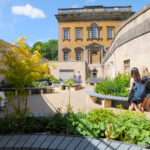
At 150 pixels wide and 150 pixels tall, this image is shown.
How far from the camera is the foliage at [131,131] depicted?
9.20 ft

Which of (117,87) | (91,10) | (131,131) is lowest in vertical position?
(131,131)

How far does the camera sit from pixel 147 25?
6.50 m

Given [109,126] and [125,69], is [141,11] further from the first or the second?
[109,126]

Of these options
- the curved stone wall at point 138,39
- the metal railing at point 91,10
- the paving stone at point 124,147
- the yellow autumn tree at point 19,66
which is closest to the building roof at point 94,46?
the metal railing at point 91,10

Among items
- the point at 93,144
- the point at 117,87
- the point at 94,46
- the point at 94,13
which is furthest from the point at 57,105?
the point at 94,13

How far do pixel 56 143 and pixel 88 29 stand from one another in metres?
32.6

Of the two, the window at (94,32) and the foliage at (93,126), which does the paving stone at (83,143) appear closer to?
the foliage at (93,126)

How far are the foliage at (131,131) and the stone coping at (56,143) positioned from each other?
0.17 m

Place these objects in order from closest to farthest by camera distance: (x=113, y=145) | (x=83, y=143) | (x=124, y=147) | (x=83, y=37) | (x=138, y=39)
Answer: (x=124, y=147)
(x=113, y=145)
(x=83, y=143)
(x=138, y=39)
(x=83, y=37)

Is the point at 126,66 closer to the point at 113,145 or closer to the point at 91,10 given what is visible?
the point at 113,145

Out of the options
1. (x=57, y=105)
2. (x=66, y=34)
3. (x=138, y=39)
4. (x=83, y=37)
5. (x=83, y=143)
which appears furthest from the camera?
(x=66, y=34)

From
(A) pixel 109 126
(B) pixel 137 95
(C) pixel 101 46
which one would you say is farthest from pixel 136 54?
(C) pixel 101 46

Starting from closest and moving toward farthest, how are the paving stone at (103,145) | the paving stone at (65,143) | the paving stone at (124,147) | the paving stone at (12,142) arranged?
the paving stone at (124,147)
the paving stone at (103,145)
the paving stone at (65,143)
the paving stone at (12,142)

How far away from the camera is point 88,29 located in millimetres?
33438
